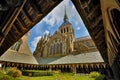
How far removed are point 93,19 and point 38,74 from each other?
76.7ft

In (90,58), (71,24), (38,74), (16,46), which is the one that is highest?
(71,24)

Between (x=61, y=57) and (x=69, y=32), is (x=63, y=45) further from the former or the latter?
(x=69, y=32)

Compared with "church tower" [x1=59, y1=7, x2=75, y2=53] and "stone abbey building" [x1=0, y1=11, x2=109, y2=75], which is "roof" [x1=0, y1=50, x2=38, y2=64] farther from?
"church tower" [x1=59, y1=7, x2=75, y2=53]

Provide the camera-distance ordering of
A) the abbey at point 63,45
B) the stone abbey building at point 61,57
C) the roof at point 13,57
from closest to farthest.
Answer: the stone abbey building at point 61,57 → the roof at point 13,57 → the abbey at point 63,45

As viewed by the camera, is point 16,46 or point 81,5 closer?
point 81,5

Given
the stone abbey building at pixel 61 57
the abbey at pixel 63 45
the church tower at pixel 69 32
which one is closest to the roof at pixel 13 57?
the stone abbey building at pixel 61 57

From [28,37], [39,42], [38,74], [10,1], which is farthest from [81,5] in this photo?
[39,42]

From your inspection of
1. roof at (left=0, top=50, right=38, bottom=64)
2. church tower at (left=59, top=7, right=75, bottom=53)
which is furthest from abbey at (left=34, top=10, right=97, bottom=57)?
roof at (left=0, top=50, right=38, bottom=64)

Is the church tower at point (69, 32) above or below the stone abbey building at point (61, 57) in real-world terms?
above

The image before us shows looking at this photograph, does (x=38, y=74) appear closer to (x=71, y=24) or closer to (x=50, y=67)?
(x=50, y=67)

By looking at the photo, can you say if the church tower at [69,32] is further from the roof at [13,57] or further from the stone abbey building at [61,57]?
the roof at [13,57]

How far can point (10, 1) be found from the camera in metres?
1.78

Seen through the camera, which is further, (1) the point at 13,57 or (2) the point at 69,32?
(2) the point at 69,32

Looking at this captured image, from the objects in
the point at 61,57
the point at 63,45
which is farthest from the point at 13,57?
the point at 63,45
